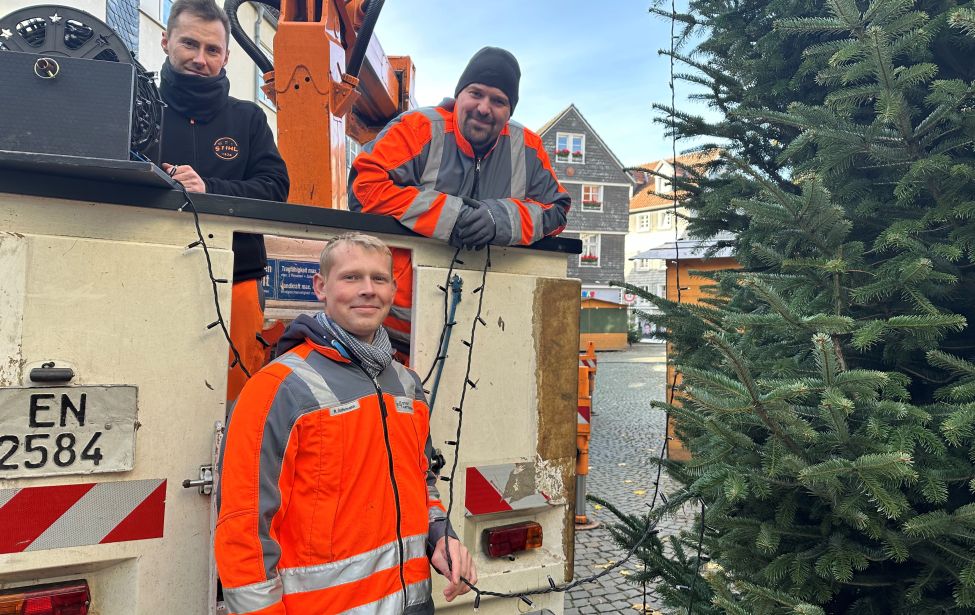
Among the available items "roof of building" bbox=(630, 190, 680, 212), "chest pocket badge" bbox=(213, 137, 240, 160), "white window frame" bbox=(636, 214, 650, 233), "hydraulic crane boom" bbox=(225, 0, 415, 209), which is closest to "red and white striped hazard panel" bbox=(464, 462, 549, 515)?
"chest pocket badge" bbox=(213, 137, 240, 160)

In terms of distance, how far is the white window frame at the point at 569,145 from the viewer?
37.4 m

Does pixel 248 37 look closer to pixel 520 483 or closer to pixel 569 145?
pixel 520 483

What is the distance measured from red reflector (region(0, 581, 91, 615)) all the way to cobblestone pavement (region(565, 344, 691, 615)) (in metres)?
2.15

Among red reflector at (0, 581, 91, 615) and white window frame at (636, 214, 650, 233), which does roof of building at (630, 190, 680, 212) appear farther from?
red reflector at (0, 581, 91, 615)

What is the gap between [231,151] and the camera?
108 inches

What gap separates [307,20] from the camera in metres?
3.89

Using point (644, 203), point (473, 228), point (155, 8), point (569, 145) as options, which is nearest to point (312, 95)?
point (473, 228)

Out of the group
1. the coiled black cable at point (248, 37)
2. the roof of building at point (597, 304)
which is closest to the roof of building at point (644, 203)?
the roof of building at point (597, 304)

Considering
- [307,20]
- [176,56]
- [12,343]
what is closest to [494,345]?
[12,343]

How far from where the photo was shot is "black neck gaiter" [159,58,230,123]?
2.64 metres

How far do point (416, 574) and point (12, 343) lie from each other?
1254mm

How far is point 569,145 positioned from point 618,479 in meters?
33.1

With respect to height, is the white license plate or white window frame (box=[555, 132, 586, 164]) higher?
white window frame (box=[555, 132, 586, 164])

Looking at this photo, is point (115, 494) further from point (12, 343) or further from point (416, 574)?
point (416, 574)
